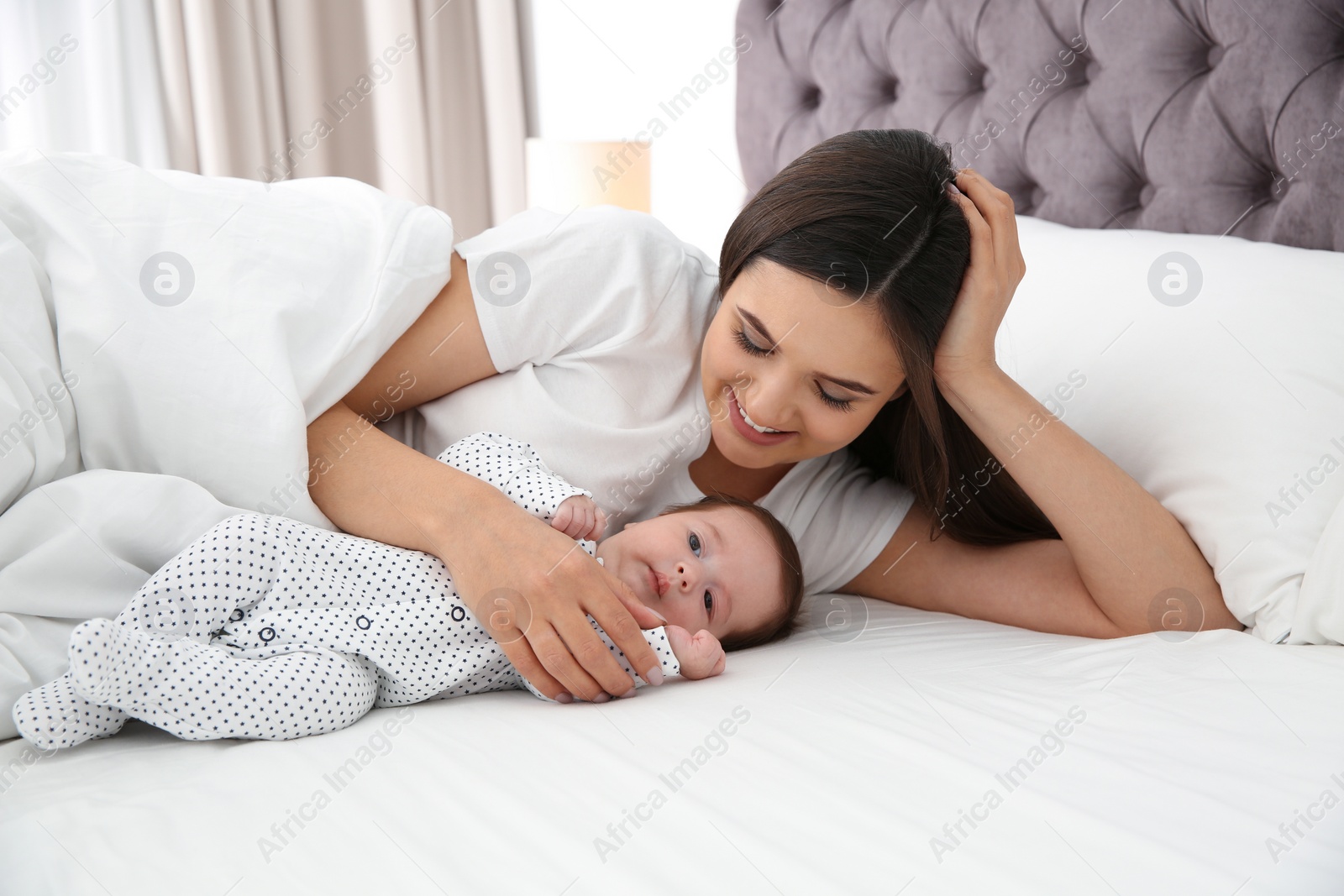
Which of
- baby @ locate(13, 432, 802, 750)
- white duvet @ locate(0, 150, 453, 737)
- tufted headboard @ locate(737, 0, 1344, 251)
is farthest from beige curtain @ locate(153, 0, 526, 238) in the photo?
baby @ locate(13, 432, 802, 750)

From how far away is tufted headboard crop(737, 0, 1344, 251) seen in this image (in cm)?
144

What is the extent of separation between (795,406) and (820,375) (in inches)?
2.2

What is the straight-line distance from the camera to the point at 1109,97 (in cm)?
171

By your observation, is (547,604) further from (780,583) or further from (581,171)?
(581,171)

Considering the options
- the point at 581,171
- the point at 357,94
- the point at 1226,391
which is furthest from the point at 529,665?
the point at 357,94

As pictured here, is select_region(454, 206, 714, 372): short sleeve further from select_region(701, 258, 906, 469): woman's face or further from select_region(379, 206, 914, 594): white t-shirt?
select_region(701, 258, 906, 469): woman's face

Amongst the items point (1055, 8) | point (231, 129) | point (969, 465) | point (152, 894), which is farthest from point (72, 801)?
point (231, 129)

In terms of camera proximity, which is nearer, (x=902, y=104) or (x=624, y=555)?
(x=624, y=555)

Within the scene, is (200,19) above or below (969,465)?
above

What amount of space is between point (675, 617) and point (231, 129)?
2626mm

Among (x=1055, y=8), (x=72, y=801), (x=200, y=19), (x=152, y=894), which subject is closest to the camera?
(x=152, y=894)

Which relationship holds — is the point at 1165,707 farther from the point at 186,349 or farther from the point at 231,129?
the point at 231,129

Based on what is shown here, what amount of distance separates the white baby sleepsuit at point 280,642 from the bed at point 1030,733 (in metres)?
0.03

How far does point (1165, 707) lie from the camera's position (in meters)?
0.92
